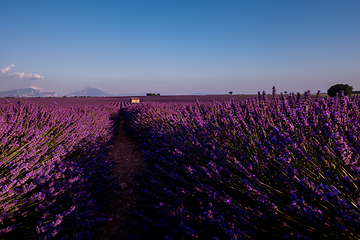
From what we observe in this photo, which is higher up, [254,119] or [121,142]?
[254,119]

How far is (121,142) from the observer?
5.30 metres

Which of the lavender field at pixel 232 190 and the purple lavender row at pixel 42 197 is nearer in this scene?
the lavender field at pixel 232 190

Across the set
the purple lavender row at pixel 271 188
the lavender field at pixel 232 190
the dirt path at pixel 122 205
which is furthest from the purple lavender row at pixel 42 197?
the purple lavender row at pixel 271 188

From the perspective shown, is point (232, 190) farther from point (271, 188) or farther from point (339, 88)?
point (339, 88)

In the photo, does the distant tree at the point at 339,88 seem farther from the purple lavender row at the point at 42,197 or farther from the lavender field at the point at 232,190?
the purple lavender row at the point at 42,197

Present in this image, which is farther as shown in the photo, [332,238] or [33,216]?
[33,216]

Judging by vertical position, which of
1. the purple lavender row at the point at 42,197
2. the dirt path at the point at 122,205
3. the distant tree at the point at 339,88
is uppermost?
the distant tree at the point at 339,88

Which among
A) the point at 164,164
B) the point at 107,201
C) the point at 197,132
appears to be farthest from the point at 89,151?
A: the point at 197,132

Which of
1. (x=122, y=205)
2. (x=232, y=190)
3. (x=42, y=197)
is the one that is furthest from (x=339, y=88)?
(x=42, y=197)

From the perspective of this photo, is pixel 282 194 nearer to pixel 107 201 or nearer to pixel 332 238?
pixel 332 238

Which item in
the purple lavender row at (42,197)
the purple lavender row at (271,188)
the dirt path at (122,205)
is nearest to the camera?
the purple lavender row at (271,188)

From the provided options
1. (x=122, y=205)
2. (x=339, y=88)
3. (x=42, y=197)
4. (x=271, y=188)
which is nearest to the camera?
(x=271, y=188)

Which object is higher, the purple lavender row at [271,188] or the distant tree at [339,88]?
the distant tree at [339,88]

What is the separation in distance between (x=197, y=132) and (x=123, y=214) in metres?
1.32
